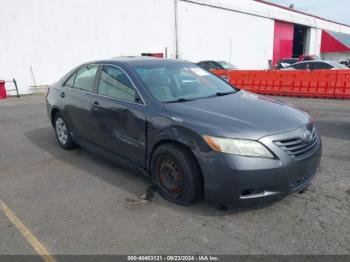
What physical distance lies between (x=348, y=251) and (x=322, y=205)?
31.2 inches

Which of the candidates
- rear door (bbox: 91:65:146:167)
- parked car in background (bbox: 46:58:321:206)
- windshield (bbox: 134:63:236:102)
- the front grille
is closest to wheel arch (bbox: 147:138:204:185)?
parked car in background (bbox: 46:58:321:206)

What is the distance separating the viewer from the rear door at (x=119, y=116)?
3693mm

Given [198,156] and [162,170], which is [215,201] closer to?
[198,156]

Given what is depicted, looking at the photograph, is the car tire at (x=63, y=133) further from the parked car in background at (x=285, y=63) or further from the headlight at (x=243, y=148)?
the parked car in background at (x=285, y=63)

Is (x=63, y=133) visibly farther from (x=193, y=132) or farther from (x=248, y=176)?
(x=248, y=176)

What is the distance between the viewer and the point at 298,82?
11914 millimetres

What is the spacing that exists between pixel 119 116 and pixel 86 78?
128 cm

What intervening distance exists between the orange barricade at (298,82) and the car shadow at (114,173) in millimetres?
7867

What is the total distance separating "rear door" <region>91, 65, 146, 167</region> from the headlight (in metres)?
1.07

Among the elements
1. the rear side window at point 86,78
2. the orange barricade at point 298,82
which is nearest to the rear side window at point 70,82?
the rear side window at point 86,78

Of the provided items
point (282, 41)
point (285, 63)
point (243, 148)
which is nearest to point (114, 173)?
point (243, 148)

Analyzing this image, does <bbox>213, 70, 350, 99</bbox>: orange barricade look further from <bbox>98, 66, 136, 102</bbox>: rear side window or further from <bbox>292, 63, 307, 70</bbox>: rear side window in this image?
<bbox>98, 66, 136, 102</bbox>: rear side window

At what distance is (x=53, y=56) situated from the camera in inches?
617

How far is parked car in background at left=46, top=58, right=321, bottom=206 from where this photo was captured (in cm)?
292
